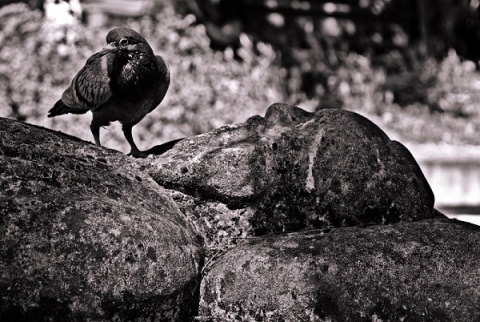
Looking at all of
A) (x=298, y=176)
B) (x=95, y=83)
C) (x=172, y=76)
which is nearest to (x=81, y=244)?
(x=298, y=176)

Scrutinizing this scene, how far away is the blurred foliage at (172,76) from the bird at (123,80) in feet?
14.4

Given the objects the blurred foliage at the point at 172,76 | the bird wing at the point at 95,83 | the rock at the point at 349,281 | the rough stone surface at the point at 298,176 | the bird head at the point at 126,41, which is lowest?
the rock at the point at 349,281

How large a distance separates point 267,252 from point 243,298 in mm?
215

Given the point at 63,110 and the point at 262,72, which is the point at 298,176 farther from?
the point at 262,72

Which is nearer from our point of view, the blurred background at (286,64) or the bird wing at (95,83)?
the bird wing at (95,83)

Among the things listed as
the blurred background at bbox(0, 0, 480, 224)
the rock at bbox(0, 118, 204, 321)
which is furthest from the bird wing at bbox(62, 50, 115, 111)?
the blurred background at bbox(0, 0, 480, 224)

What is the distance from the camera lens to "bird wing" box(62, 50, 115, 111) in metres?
3.90

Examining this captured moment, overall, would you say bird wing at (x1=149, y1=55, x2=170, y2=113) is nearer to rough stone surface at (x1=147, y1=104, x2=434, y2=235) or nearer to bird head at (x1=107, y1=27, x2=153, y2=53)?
bird head at (x1=107, y1=27, x2=153, y2=53)

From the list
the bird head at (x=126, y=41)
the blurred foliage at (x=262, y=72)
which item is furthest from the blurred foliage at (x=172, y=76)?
the bird head at (x=126, y=41)

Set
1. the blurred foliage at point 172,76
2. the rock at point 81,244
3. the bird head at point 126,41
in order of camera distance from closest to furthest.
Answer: the rock at point 81,244
the bird head at point 126,41
the blurred foliage at point 172,76

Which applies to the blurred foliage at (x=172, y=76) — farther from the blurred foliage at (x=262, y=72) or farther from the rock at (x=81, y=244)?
the rock at (x=81, y=244)

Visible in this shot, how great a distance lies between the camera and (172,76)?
952 centimetres

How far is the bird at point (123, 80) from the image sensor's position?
3.81 meters

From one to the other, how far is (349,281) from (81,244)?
1.06 meters
